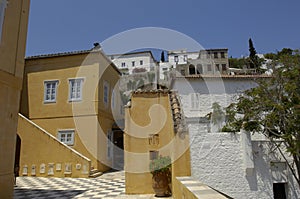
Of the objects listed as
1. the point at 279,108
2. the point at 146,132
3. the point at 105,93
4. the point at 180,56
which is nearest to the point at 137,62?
the point at 180,56

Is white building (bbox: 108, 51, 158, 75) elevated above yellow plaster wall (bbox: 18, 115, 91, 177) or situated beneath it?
elevated above

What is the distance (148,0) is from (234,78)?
1156 centimetres

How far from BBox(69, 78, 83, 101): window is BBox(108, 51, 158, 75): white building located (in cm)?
3258

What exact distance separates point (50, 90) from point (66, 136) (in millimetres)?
3107

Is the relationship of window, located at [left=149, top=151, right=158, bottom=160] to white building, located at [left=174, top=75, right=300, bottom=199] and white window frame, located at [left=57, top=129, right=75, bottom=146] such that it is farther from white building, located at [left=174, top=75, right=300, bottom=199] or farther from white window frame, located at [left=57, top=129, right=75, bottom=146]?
white window frame, located at [left=57, top=129, right=75, bottom=146]

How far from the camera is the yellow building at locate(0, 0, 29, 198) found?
571cm

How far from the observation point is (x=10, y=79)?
611cm

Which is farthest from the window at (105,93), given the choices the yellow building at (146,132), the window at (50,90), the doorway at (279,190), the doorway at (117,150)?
the doorway at (279,190)

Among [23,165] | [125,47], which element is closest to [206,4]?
[125,47]

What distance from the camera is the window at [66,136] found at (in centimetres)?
1258

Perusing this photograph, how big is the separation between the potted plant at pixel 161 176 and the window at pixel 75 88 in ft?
28.1

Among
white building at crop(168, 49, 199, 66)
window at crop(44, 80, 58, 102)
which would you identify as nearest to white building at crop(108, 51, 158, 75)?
white building at crop(168, 49, 199, 66)

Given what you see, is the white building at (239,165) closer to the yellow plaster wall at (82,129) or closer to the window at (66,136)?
the yellow plaster wall at (82,129)

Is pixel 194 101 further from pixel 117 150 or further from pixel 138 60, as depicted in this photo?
pixel 138 60
